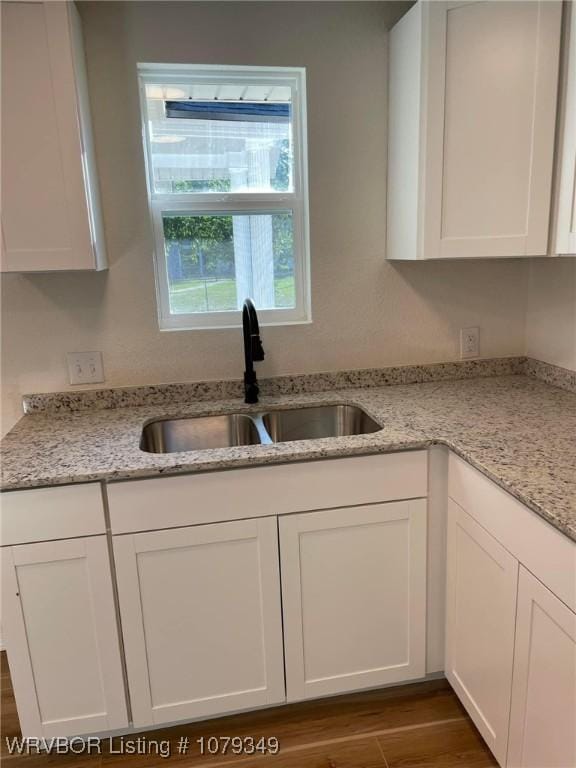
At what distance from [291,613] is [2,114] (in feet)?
5.54

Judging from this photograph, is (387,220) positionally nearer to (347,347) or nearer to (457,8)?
(347,347)

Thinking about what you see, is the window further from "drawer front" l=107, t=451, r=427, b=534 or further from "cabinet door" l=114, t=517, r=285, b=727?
"cabinet door" l=114, t=517, r=285, b=727

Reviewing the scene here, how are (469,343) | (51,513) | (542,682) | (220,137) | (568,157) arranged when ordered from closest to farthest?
(542,682) → (51,513) → (568,157) → (220,137) → (469,343)

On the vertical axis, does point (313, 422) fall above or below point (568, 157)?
below

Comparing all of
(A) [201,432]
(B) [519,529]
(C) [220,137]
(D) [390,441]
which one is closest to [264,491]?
(D) [390,441]

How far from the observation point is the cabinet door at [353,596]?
158 cm

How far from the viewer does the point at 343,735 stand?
1667mm

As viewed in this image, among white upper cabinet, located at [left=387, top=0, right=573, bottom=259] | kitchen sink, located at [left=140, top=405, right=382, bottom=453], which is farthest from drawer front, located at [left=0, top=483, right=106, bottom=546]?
white upper cabinet, located at [left=387, top=0, right=573, bottom=259]

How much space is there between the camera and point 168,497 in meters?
1.46

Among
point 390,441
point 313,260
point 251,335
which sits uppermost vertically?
point 313,260

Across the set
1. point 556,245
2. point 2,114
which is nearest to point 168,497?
point 2,114

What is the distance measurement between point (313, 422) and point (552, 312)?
1024 millimetres

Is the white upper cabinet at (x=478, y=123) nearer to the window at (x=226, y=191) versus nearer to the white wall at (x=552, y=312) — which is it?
the white wall at (x=552, y=312)

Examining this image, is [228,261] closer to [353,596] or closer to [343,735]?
[353,596]
